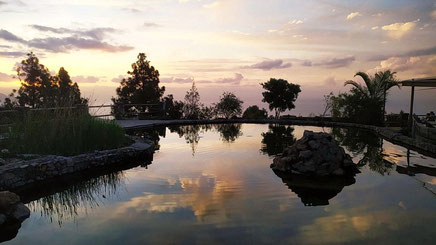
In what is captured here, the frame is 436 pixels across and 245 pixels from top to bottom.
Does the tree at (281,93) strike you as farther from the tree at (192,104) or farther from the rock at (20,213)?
the rock at (20,213)

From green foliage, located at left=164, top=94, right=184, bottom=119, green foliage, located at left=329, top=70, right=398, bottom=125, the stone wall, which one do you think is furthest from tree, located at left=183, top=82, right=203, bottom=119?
the stone wall

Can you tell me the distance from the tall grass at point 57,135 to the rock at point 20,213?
288 cm

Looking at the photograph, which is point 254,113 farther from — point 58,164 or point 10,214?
point 10,214

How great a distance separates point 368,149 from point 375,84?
28.4 feet

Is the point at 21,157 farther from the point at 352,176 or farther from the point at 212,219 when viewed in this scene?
the point at 352,176

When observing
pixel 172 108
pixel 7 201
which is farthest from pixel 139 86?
pixel 7 201

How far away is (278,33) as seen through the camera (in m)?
13.6

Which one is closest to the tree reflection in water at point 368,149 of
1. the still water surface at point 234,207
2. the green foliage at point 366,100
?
the still water surface at point 234,207

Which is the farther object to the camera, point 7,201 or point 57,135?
point 57,135

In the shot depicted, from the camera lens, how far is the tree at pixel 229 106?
784 inches

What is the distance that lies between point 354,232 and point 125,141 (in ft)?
23.3

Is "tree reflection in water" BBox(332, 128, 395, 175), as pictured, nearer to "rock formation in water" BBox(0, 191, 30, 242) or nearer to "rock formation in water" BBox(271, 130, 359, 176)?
"rock formation in water" BBox(271, 130, 359, 176)

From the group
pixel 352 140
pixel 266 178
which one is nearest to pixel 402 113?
pixel 352 140

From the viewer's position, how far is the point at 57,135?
302 inches
